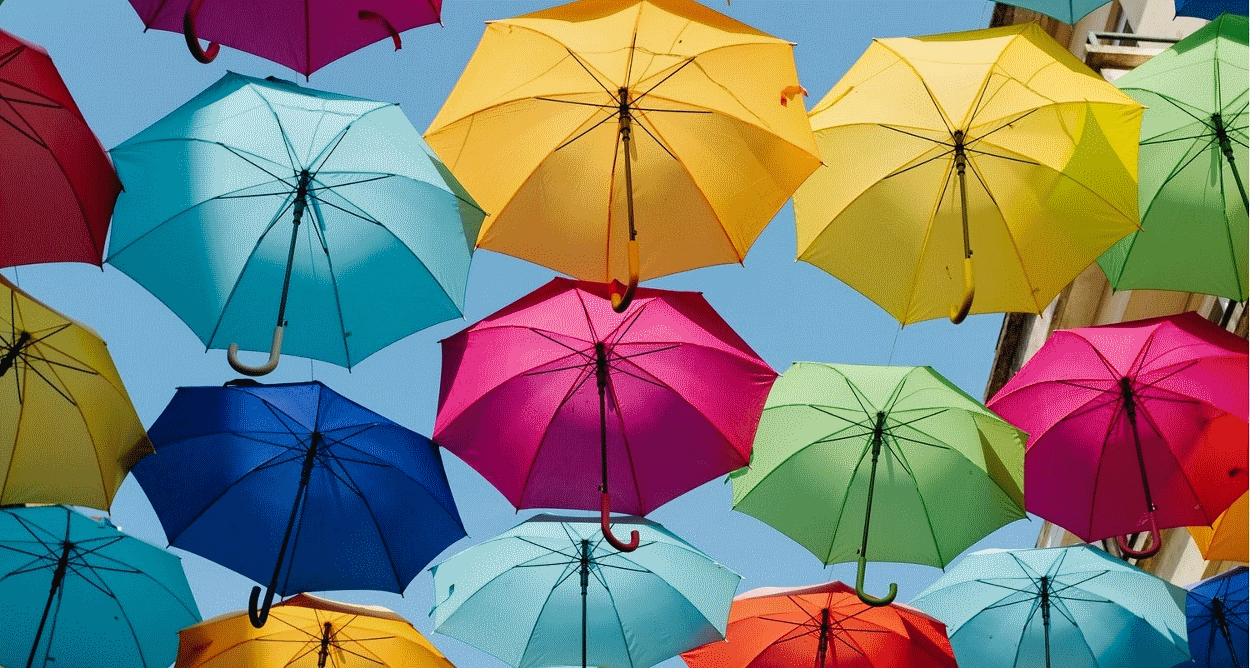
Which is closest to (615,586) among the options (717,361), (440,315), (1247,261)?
(717,361)

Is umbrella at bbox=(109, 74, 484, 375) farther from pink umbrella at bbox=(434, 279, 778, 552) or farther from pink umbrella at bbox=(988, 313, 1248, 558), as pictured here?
pink umbrella at bbox=(988, 313, 1248, 558)

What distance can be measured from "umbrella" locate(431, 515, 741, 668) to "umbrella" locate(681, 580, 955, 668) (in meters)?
0.34

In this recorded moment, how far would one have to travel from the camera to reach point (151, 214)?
7891 mm

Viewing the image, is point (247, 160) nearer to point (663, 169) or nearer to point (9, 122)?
point (9, 122)

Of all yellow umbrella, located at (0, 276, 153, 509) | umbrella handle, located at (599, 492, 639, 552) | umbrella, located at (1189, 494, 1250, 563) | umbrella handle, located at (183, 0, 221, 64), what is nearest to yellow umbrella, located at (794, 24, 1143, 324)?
umbrella handle, located at (599, 492, 639, 552)

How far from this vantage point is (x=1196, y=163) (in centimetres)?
866

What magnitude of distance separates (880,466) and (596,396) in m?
2.19

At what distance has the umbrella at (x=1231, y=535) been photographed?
30.8ft

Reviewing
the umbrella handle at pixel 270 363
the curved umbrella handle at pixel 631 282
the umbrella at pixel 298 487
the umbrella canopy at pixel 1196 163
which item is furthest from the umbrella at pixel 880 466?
the umbrella handle at pixel 270 363

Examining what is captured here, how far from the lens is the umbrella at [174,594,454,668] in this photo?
32.1ft

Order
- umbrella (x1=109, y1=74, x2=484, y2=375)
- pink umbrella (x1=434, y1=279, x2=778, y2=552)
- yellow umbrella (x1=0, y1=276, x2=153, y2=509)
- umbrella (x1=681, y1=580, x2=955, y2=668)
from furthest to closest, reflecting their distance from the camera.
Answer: umbrella (x1=681, y1=580, x2=955, y2=668)
pink umbrella (x1=434, y1=279, x2=778, y2=552)
yellow umbrella (x1=0, y1=276, x2=153, y2=509)
umbrella (x1=109, y1=74, x2=484, y2=375)

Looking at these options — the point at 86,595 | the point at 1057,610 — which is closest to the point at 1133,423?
the point at 1057,610

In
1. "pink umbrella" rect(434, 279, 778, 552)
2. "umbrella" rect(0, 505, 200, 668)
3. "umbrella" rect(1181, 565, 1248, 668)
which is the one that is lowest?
"umbrella" rect(1181, 565, 1248, 668)

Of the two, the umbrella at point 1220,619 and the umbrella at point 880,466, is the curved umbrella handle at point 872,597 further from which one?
the umbrella at point 1220,619
